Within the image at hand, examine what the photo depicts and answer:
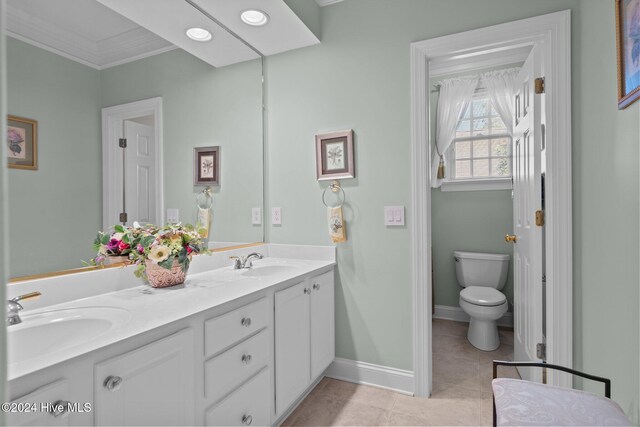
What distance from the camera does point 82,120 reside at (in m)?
1.24

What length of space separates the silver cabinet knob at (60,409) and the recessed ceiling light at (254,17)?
2.00 meters

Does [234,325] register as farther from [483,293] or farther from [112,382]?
[483,293]

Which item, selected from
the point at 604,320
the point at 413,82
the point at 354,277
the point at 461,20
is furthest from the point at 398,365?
the point at 461,20

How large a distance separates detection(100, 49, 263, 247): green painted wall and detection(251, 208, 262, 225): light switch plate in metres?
0.03

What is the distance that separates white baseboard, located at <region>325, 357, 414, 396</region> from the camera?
6.64ft

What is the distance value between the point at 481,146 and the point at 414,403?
2.41m

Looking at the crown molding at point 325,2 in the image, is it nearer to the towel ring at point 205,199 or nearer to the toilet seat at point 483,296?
the towel ring at point 205,199

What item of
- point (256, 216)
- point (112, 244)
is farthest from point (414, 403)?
point (112, 244)

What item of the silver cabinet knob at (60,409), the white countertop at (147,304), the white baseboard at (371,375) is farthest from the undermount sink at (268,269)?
the silver cabinet knob at (60,409)

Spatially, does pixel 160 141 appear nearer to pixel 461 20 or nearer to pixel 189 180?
pixel 189 180

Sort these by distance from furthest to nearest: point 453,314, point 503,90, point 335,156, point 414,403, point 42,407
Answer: point 453,314, point 503,90, point 335,156, point 414,403, point 42,407

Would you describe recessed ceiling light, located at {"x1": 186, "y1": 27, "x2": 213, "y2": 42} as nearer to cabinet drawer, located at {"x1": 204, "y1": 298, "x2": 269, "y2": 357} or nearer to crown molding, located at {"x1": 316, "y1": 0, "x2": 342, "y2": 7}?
crown molding, located at {"x1": 316, "y1": 0, "x2": 342, "y2": 7}

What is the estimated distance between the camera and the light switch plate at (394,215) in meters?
2.01

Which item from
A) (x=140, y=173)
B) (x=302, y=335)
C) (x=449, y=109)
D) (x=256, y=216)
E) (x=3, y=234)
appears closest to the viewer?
(x=3, y=234)
